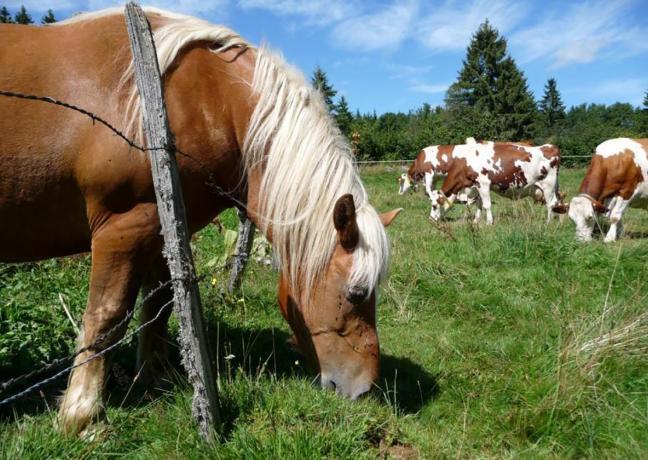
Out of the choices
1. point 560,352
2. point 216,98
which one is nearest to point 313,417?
point 560,352

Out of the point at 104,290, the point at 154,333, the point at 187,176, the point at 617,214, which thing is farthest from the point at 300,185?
the point at 617,214

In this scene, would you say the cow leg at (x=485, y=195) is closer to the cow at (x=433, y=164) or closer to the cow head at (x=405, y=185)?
the cow at (x=433, y=164)

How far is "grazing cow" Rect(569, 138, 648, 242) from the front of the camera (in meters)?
9.18

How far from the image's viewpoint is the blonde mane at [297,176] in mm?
2699

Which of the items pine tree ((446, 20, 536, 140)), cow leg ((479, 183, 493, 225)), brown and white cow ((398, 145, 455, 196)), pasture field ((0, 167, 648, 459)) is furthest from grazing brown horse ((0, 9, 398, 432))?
pine tree ((446, 20, 536, 140))

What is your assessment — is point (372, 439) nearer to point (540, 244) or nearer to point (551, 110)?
point (540, 244)

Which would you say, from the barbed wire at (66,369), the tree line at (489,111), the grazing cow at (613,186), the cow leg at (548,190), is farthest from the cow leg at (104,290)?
the tree line at (489,111)

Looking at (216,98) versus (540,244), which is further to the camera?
(540,244)

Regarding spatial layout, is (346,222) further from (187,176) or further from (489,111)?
(489,111)

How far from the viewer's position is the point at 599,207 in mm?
9195

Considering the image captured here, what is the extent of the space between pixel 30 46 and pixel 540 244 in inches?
221

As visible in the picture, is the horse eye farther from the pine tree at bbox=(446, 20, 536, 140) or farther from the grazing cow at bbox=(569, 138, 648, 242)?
the pine tree at bbox=(446, 20, 536, 140)

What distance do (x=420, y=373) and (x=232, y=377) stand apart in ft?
4.39

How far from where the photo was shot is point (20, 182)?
→ 8.13 feet
